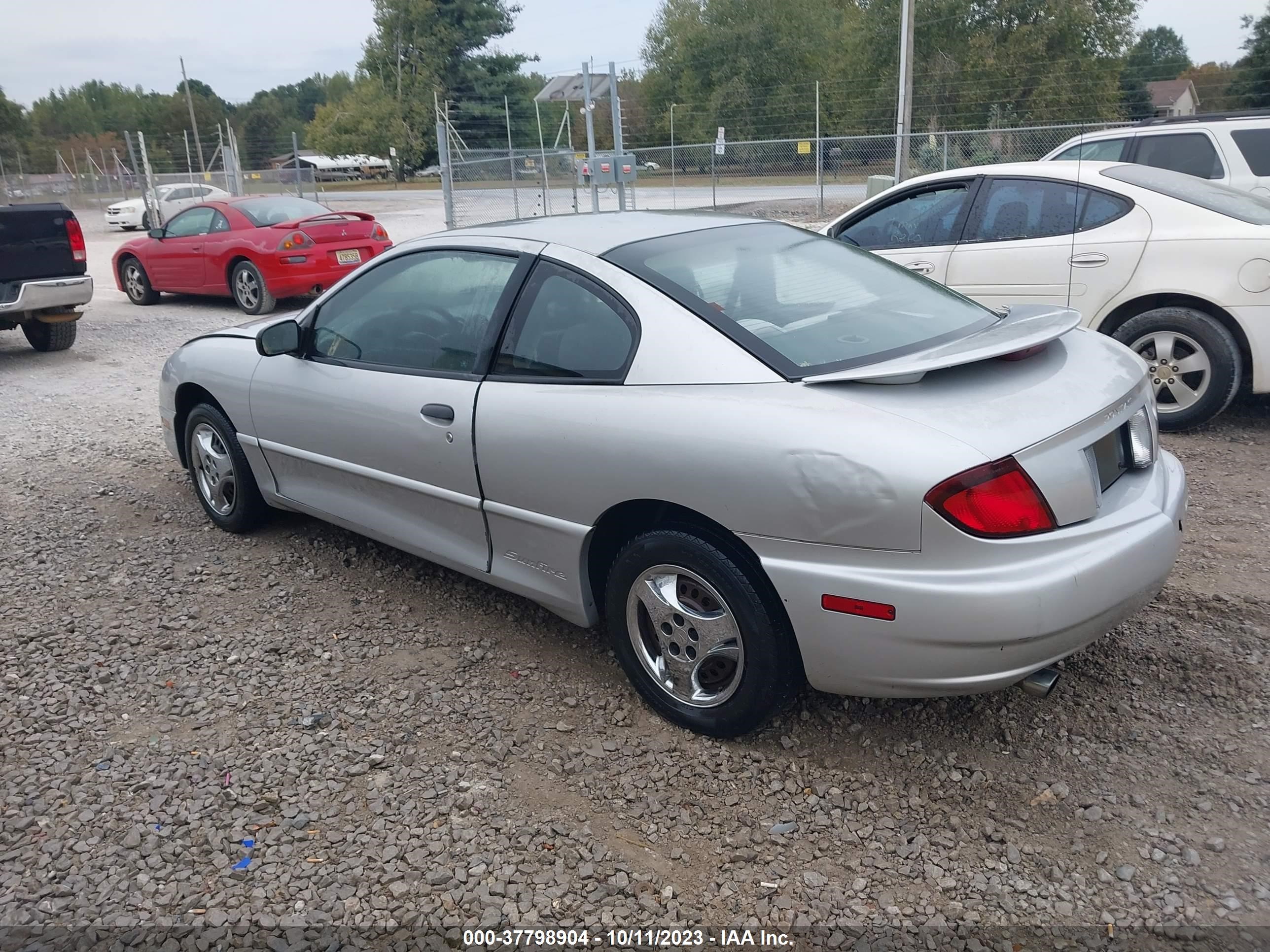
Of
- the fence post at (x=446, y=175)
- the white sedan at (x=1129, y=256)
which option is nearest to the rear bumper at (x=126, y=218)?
the fence post at (x=446, y=175)

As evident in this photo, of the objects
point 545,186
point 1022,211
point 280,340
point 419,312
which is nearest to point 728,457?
point 419,312

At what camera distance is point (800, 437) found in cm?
263

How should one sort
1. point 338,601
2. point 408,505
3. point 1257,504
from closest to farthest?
point 408,505
point 338,601
point 1257,504

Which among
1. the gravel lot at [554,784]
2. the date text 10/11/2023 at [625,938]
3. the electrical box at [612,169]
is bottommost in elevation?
the date text 10/11/2023 at [625,938]

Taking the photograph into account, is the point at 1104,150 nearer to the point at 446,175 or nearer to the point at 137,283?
the point at 137,283

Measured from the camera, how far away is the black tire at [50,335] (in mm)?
10141

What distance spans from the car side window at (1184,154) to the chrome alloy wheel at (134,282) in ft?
38.7

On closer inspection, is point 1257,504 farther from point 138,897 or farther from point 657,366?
point 138,897

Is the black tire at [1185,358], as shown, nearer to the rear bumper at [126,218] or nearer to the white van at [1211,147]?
the white van at [1211,147]

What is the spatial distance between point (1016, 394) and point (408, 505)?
7.12ft

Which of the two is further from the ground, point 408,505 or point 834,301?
point 834,301

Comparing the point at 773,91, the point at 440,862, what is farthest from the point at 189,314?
the point at 773,91

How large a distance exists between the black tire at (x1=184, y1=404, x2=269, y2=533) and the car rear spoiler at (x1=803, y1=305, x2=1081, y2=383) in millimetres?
2968

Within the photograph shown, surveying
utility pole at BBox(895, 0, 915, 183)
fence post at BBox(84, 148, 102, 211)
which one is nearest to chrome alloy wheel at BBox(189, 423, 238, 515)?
utility pole at BBox(895, 0, 915, 183)
